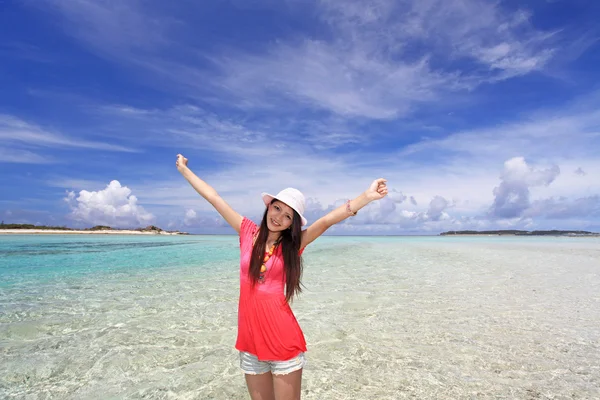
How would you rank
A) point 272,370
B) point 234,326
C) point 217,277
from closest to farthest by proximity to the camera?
point 272,370 < point 234,326 < point 217,277

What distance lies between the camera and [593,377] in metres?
5.08

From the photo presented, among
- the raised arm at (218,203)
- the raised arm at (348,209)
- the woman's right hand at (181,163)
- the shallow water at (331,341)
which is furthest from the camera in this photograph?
the shallow water at (331,341)

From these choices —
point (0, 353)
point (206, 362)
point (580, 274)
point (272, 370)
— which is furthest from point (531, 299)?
point (0, 353)

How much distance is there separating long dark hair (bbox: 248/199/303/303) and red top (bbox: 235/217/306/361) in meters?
0.05

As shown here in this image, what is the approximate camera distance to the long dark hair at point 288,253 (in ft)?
10.1

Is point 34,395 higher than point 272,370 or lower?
lower

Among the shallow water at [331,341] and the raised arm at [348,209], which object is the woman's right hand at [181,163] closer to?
the raised arm at [348,209]

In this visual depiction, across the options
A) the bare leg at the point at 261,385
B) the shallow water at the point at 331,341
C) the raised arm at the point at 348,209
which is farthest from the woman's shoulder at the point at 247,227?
the shallow water at the point at 331,341

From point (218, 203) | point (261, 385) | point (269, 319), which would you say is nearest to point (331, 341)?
point (261, 385)

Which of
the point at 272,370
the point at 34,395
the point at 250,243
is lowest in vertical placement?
the point at 34,395

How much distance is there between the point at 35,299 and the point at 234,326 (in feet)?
20.1

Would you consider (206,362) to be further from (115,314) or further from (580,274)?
(580,274)

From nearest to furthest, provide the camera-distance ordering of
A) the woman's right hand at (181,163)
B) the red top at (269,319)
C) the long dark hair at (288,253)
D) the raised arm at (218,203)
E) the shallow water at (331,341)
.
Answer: the red top at (269,319) → the long dark hair at (288,253) → the raised arm at (218,203) → the woman's right hand at (181,163) → the shallow water at (331,341)

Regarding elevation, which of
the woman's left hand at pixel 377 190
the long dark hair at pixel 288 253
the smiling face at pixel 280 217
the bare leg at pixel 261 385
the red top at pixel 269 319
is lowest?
the bare leg at pixel 261 385
